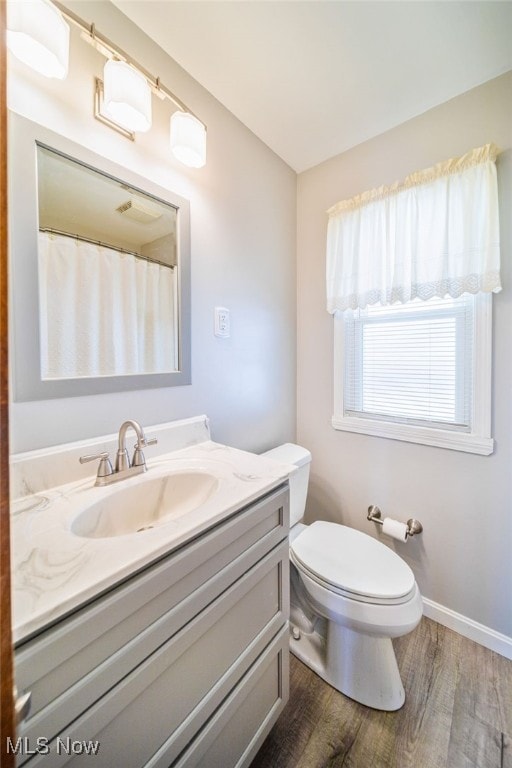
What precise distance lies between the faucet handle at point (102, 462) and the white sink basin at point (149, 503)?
0.07 m

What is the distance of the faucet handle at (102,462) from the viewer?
861 mm

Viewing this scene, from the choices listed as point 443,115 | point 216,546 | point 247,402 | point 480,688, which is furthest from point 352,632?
point 443,115

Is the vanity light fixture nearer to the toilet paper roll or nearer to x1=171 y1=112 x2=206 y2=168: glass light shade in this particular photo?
x1=171 y1=112 x2=206 y2=168: glass light shade

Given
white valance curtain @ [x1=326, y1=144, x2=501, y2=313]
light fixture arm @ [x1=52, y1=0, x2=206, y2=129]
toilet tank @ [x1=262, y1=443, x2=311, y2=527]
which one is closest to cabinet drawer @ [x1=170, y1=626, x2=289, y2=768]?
toilet tank @ [x1=262, y1=443, x2=311, y2=527]

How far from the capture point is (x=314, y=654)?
47.3 inches

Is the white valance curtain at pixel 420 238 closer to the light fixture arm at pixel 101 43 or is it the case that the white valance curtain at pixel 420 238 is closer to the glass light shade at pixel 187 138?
the glass light shade at pixel 187 138

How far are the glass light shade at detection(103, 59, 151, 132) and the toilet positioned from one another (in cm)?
170

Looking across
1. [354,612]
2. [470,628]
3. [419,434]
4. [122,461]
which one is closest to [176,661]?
[122,461]

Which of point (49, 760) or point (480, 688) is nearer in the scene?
point (49, 760)

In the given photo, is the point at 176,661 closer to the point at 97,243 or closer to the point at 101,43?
the point at 97,243

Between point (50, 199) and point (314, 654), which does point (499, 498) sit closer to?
point (314, 654)

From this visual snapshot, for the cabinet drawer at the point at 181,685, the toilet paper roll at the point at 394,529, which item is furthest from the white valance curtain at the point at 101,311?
the toilet paper roll at the point at 394,529

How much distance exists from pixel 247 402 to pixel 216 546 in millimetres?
874

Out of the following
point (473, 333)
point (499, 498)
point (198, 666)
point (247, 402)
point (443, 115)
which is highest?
point (443, 115)
